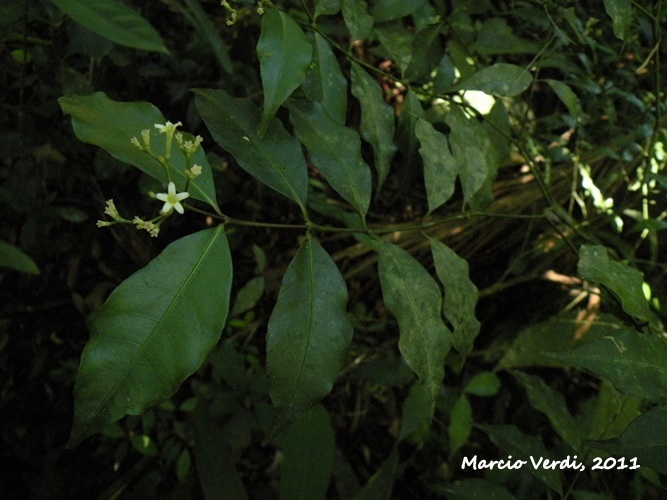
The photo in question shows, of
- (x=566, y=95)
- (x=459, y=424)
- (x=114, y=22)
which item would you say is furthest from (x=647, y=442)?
→ (x=114, y=22)

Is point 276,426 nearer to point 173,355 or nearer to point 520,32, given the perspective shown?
point 173,355

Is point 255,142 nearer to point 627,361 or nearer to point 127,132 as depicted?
point 127,132

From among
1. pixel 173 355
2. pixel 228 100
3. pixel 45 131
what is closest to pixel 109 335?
pixel 173 355

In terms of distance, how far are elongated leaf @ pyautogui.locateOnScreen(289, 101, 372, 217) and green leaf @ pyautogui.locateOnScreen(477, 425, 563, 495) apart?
730 mm

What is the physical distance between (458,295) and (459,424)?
825 millimetres

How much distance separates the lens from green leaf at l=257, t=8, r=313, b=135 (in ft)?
2.66

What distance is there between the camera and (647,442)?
2.64 ft

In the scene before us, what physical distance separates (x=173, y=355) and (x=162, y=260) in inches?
→ 5.2

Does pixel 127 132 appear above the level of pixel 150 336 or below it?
above

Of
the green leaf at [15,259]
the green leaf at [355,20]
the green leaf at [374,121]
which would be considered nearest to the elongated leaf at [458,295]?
the green leaf at [374,121]

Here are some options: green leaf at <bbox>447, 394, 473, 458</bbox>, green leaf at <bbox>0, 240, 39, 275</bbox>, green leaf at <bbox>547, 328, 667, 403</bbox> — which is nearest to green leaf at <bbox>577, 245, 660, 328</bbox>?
green leaf at <bbox>547, 328, 667, 403</bbox>

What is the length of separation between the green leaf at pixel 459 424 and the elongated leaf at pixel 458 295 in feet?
2.45

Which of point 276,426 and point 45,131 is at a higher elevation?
point 276,426

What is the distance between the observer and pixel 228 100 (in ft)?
2.99
